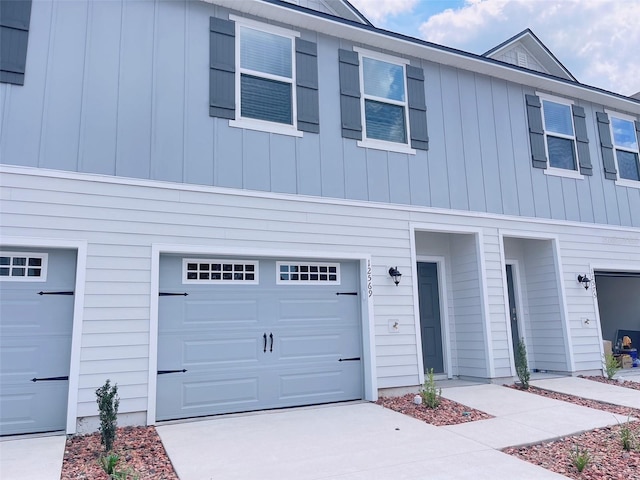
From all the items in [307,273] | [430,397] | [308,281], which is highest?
[307,273]

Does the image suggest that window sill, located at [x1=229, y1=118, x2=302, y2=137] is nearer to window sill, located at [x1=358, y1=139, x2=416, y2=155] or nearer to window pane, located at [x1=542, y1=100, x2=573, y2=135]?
window sill, located at [x1=358, y1=139, x2=416, y2=155]

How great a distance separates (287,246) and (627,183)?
25.8 ft

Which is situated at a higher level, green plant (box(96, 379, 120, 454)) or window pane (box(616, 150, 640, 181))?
window pane (box(616, 150, 640, 181))

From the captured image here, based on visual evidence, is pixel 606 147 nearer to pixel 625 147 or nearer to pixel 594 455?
pixel 625 147

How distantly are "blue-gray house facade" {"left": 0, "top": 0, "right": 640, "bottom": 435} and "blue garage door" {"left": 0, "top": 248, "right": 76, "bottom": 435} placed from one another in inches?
0.9

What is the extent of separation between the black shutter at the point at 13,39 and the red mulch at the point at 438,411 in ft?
19.7

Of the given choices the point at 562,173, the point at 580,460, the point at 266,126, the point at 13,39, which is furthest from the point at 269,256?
the point at 562,173

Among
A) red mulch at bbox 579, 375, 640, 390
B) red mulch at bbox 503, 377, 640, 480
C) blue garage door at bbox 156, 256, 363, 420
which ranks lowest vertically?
red mulch at bbox 503, 377, 640, 480

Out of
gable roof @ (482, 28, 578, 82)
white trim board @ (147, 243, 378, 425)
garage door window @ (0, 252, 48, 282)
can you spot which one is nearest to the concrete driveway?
white trim board @ (147, 243, 378, 425)

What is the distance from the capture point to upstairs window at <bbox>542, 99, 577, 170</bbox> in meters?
9.05

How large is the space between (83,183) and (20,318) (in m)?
1.62

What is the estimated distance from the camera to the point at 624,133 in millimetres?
10109

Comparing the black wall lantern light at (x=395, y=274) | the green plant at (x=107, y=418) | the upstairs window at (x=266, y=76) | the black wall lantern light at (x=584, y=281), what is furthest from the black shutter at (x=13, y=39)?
the black wall lantern light at (x=584, y=281)

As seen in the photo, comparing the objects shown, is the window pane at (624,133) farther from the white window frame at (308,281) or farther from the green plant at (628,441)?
the green plant at (628,441)
